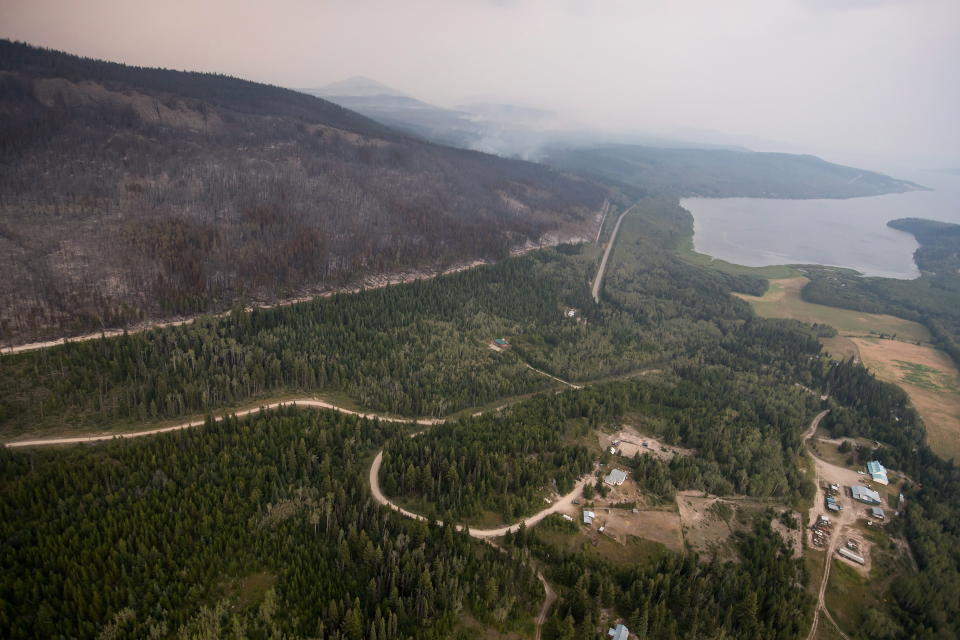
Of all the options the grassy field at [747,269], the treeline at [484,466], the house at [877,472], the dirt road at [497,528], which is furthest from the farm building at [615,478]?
the grassy field at [747,269]

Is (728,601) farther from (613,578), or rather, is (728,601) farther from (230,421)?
(230,421)

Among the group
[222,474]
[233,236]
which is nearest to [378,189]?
[233,236]

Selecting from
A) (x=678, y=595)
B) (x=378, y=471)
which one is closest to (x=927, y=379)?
(x=678, y=595)

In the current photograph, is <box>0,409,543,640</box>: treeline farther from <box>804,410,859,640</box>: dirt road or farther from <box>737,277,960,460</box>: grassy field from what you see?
<box>737,277,960,460</box>: grassy field

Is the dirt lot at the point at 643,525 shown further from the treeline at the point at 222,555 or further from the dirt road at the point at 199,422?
the dirt road at the point at 199,422

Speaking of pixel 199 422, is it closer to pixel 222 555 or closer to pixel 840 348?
pixel 222 555
